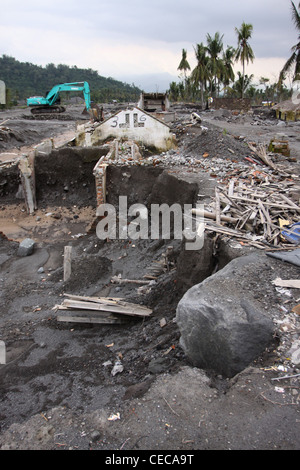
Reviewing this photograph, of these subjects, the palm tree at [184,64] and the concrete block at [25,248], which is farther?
the palm tree at [184,64]

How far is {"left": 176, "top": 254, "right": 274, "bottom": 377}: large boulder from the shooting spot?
3844 millimetres

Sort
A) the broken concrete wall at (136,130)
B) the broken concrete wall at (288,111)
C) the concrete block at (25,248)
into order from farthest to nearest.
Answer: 1. the broken concrete wall at (288,111)
2. the broken concrete wall at (136,130)
3. the concrete block at (25,248)

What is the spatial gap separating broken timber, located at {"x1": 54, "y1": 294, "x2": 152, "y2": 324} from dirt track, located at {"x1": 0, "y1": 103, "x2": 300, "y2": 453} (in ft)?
0.60

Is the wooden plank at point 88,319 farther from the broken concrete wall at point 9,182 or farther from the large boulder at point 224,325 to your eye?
the broken concrete wall at point 9,182

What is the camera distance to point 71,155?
1338 cm

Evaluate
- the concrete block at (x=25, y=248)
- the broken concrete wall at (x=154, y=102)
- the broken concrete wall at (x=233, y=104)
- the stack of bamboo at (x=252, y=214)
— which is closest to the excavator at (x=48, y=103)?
the broken concrete wall at (x=154, y=102)

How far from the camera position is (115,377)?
4.98 meters

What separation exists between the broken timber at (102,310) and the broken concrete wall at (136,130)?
9446 millimetres

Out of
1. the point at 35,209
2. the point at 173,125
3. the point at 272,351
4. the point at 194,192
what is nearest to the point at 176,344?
the point at 272,351

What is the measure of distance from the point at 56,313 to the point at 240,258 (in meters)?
4.14

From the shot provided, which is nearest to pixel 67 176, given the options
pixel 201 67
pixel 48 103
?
pixel 48 103

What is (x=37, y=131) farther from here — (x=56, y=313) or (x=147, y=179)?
(x=56, y=313)

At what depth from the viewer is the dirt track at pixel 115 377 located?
3121mm

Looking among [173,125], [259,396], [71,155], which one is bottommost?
[259,396]
